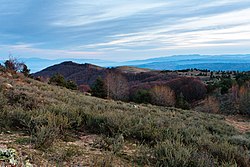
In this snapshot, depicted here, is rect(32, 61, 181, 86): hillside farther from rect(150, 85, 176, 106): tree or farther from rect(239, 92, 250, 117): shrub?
rect(239, 92, 250, 117): shrub

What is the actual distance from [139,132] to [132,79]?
95.1 metres

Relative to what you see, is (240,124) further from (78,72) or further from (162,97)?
(78,72)

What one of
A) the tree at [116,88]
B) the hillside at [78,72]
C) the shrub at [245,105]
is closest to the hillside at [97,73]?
the hillside at [78,72]

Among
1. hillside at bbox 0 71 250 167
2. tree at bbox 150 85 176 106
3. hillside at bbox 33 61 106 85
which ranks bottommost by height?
tree at bbox 150 85 176 106

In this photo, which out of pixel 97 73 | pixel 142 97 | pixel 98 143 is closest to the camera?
pixel 98 143

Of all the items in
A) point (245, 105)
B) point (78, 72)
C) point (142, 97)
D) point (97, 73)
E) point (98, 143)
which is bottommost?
point (245, 105)

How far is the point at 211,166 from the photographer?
4.16 m

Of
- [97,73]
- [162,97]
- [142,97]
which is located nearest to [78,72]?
[97,73]

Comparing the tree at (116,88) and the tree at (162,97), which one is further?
the tree at (116,88)

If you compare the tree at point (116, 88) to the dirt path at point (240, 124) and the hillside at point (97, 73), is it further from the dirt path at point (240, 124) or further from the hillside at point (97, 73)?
the dirt path at point (240, 124)

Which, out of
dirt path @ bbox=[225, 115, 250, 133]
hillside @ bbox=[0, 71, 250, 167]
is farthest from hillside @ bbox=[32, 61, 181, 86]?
hillside @ bbox=[0, 71, 250, 167]

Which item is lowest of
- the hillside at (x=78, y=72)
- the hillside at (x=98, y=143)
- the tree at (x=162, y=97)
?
the tree at (x=162, y=97)

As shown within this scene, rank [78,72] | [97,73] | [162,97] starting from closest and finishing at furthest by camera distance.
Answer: [162,97] → [97,73] → [78,72]

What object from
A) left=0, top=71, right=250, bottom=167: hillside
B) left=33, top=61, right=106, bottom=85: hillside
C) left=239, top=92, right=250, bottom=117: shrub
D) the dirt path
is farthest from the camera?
left=33, top=61, right=106, bottom=85: hillside
